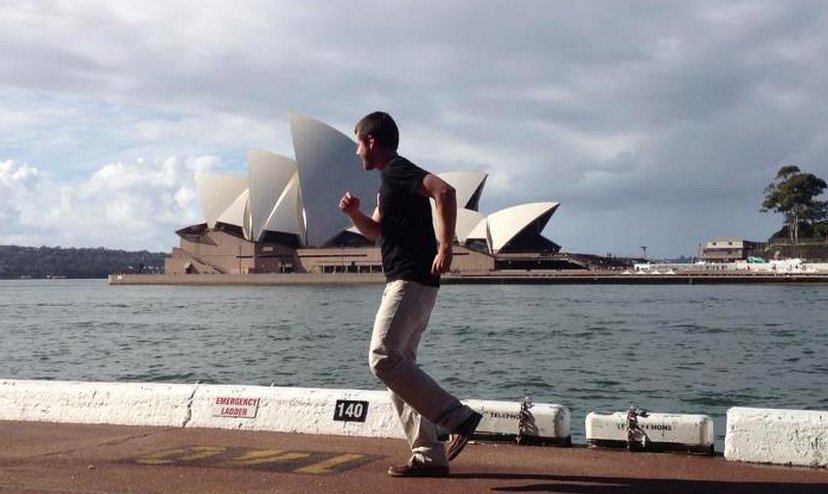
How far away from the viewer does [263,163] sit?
60.5 m

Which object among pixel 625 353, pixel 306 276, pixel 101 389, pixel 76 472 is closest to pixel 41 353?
pixel 625 353

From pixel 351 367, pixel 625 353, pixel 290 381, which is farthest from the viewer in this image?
pixel 625 353

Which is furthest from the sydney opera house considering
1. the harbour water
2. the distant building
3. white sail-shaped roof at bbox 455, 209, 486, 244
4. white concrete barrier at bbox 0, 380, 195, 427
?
white concrete barrier at bbox 0, 380, 195, 427

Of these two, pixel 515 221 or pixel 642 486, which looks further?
pixel 515 221

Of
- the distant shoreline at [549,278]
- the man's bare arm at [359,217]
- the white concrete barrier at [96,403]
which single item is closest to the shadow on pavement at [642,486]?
the man's bare arm at [359,217]

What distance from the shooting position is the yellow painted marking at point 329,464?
127 inches

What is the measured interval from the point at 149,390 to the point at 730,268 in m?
66.3

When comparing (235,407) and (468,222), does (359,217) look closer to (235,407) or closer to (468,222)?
(235,407)

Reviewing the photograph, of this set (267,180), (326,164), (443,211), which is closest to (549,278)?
(326,164)

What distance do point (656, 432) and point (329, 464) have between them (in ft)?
4.09

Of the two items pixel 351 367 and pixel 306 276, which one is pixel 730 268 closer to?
pixel 306 276

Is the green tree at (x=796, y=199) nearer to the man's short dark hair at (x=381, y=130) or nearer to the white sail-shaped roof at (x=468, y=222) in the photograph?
the white sail-shaped roof at (x=468, y=222)

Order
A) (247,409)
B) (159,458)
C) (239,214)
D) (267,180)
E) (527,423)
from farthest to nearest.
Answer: (239,214) → (267,180) → (247,409) → (527,423) → (159,458)

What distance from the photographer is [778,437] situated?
10.9ft
